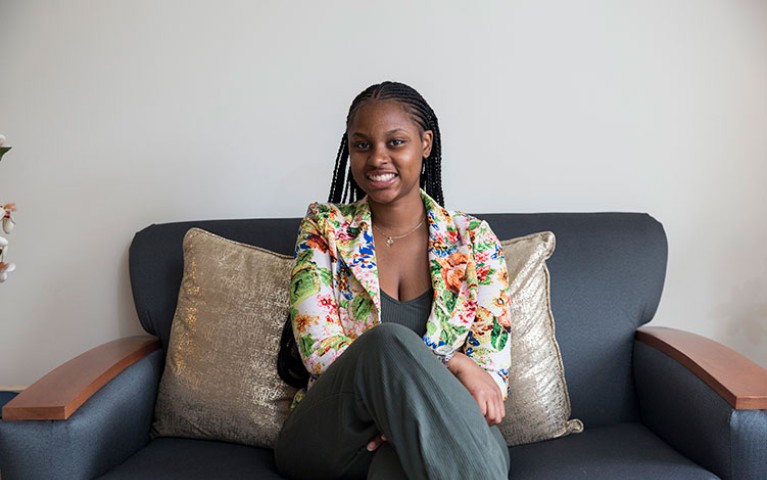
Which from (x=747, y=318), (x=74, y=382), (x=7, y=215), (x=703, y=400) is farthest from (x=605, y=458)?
(x=7, y=215)

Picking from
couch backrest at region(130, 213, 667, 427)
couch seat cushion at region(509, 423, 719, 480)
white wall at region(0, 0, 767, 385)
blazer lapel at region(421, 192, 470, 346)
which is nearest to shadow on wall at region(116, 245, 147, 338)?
white wall at region(0, 0, 767, 385)

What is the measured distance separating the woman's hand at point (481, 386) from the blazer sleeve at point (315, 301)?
243mm

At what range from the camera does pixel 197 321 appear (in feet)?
6.03

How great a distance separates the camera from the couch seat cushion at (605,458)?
1.50 m

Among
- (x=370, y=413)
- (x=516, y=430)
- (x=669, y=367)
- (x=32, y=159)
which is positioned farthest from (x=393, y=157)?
(x=32, y=159)

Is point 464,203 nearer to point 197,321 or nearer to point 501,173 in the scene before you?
point 501,173

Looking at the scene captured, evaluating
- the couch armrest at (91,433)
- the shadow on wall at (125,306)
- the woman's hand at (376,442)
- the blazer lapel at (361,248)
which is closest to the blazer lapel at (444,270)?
the blazer lapel at (361,248)

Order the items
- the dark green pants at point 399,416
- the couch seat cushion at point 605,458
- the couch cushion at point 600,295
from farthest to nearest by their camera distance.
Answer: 1. the couch cushion at point 600,295
2. the couch seat cushion at point 605,458
3. the dark green pants at point 399,416

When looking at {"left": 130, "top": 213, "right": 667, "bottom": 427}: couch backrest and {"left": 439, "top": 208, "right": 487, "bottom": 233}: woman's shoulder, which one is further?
{"left": 130, "top": 213, "right": 667, "bottom": 427}: couch backrest

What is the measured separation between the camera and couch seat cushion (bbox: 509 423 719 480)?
4.91 ft

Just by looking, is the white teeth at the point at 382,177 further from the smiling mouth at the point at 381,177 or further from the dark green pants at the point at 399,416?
the dark green pants at the point at 399,416

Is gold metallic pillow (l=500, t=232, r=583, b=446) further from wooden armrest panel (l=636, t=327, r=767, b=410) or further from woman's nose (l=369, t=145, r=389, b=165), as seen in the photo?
woman's nose (l=369, t=145, r=389, b=165)

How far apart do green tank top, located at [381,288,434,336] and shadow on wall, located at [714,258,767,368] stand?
1.12 meters

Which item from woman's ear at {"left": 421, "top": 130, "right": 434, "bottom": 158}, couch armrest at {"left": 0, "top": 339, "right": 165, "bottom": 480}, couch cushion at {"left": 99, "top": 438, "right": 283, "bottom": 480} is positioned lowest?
couch cushion at {"left": 99, "top": 438, "right": 283, "bottom": 480}
